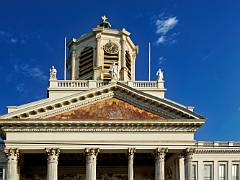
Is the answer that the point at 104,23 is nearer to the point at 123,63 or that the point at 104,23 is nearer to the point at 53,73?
the point at 123,63

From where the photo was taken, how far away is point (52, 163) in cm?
5394

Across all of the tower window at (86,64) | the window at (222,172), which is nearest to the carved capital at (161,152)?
the window at (222,172)

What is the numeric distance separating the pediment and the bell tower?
1086 cm

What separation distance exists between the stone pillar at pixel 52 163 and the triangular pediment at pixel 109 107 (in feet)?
10.1

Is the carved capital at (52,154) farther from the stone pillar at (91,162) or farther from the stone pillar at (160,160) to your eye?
the stone pillar at (160,160)

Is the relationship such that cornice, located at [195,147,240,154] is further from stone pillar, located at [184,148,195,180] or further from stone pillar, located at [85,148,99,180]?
stone pillar, located at [85,148,99,180]

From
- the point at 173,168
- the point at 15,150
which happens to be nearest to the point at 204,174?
the point at 173,168

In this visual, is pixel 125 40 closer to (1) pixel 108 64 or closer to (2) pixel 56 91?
(1) pixel 108 64

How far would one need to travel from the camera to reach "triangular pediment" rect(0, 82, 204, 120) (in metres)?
54.8

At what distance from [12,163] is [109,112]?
32.1 ft

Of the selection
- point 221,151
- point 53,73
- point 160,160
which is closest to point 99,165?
point 160,160

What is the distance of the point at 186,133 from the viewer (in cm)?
5519

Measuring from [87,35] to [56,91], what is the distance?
13658mm

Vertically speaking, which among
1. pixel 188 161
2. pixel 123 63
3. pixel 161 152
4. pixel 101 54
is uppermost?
pixel 101 54
